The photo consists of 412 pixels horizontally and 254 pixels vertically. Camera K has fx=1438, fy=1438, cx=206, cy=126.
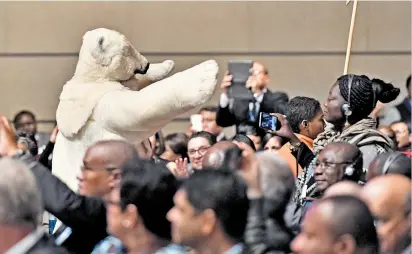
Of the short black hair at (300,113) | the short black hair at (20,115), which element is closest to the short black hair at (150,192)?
the short black hair at (300,113)

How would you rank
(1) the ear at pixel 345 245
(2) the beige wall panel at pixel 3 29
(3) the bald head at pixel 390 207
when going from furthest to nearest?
(2) the beige wall panel at pixel 3 29 < (3) the bald head at pixel 390 207 < (1) the ear at pixel 345 245

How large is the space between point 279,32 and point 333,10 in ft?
1.77

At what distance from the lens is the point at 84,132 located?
7.52 meters

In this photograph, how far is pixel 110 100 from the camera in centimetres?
741

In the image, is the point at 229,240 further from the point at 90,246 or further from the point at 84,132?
the point at 84,132

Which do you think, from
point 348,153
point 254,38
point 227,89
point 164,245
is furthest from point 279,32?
point 164,245

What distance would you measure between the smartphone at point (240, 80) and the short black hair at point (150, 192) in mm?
4167

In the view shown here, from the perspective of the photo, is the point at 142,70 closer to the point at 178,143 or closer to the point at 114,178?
the point at 114,178

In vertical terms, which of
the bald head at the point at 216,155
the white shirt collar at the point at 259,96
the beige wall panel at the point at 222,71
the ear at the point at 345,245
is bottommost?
the beige wall panel at the point at 222,71

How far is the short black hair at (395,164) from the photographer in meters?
6.05

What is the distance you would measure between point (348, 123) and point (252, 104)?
264 centimetres

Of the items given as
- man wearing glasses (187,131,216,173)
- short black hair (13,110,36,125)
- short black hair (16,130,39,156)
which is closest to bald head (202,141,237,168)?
man wearing glasses (187,131,216,173)

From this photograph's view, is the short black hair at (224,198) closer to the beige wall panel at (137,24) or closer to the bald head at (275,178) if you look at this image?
the bald head at (275,178)

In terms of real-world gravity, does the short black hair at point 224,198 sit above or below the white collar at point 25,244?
above
